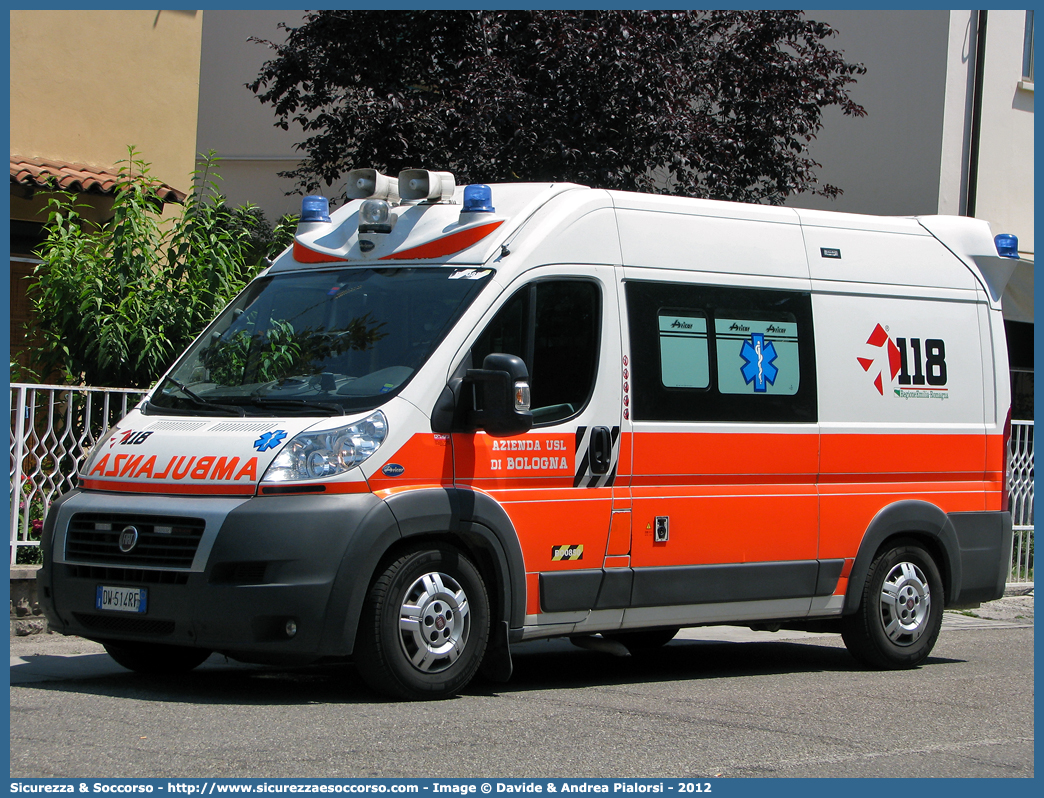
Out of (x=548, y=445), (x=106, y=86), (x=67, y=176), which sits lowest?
(x=548, y=445)

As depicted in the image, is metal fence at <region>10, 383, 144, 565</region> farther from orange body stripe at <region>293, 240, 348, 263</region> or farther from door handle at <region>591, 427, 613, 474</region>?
door handle at <region>591, 427, 613, 474</region>

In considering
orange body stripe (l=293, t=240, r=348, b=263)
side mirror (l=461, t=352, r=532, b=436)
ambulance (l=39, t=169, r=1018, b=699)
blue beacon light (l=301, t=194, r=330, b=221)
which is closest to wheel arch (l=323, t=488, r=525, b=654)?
ambulance (l=39, t=169, r=1018, b=699)

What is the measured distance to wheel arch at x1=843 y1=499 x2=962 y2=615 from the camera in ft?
28.3

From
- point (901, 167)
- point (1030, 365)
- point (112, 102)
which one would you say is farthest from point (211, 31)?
point (1030, 365)

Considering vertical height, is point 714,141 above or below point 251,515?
above

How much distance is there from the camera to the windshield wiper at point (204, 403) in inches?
273

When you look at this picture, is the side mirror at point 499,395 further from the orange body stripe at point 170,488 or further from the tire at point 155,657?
the tire at point 155,657

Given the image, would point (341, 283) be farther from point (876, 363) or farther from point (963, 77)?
point (963, 77)

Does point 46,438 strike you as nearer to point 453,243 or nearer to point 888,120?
point 453,243

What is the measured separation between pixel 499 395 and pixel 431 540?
31.4 inches

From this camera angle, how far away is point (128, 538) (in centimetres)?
664

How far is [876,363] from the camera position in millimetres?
8719

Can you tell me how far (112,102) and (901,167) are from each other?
32.4 ft

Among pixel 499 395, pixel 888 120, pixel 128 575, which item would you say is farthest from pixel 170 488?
pixel 888 120
